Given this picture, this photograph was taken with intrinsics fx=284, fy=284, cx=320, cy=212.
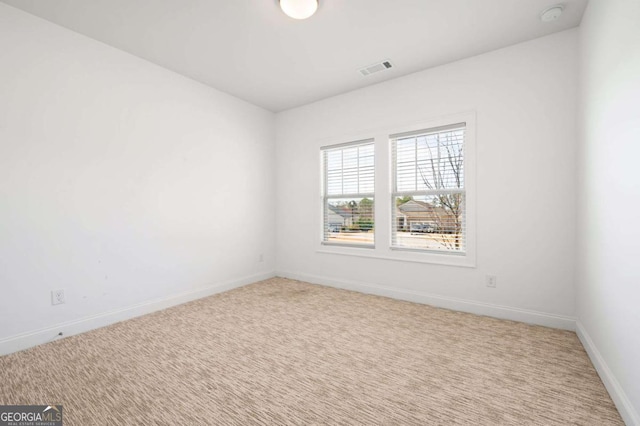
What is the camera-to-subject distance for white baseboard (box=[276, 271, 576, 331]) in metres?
2.64

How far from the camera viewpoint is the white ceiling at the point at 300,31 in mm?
2301

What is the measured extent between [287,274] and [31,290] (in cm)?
296

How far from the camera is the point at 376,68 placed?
3311 mm

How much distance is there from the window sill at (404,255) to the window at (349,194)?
0.11 metres

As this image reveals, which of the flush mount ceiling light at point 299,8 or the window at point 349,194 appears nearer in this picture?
the flush mount ceiling light at point 299,8

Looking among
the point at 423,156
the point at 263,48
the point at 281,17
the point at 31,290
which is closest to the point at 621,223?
the point at 423,156

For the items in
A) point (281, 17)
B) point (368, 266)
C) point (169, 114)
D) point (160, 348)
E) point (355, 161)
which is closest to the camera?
point (160, 348)

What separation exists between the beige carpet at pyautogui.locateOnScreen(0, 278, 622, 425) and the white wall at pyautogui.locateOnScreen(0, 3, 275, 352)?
0.46m

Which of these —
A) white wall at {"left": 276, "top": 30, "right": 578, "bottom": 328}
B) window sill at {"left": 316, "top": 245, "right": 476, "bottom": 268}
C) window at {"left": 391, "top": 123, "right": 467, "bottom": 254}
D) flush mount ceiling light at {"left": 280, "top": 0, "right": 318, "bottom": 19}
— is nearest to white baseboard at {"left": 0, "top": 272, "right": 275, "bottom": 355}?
window sill at {"left": 316, "top": 245, "right": 476, "bottom": 268}

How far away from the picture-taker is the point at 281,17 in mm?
2436

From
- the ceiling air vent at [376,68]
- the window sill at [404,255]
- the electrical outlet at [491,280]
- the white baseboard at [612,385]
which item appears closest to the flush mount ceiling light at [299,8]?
the ceiling air vent at [376,68]

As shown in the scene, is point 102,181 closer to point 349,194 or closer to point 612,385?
point 349,194

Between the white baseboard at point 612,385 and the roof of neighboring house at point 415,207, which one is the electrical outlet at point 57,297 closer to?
the roof of neighboring house at point 415,207

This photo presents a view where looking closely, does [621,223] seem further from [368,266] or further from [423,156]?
[368,266]
